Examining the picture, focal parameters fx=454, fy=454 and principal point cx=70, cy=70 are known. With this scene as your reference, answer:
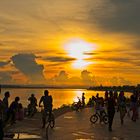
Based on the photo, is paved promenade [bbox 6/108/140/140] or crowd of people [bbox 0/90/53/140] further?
crowd of people [bbox 0/90/53/140]

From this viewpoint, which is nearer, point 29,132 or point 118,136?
point 118,136

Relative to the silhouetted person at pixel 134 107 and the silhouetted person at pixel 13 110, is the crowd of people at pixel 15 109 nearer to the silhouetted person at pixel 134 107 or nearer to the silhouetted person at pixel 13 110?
the silhouetted person at pixel 13 110

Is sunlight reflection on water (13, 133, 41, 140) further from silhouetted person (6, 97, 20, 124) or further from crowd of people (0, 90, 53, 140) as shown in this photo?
silhouetted person (6, 97, 20, 124)

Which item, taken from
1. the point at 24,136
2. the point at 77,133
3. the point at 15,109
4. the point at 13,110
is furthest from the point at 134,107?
the point at 24,136

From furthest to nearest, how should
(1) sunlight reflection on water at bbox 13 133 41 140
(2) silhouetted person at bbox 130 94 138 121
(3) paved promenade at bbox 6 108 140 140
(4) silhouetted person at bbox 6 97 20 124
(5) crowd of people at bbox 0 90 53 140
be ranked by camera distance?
(2) silhouetted person at bbox 130 94 138 121 < (4) silhouetted person at bbox 6 97 20 124 < (5) crowd of people at bbox 0 90 53 140 < (3) paved promenade at bbox 6 108 140 140 < (1) sunlight reflection on water at bbox 13 133 41 140

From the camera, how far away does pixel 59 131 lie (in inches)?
844

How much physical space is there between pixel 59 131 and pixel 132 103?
8585mm

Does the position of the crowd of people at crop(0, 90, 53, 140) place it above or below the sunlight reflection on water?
above

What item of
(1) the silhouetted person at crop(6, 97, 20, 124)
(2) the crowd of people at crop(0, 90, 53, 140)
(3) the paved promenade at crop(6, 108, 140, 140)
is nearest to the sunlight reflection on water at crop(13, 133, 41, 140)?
(3) the paved promenade at crop(6, 108, 140, 140)

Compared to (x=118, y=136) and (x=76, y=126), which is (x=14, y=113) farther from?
(x=118, y=136)

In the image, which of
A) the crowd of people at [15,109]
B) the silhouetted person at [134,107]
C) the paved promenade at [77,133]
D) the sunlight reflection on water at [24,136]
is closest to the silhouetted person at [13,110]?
the crowd of people at [15,109]

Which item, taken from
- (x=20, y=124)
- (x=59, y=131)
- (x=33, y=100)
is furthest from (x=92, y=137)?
(x=33, y=100)

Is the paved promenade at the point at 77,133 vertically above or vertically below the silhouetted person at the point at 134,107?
below

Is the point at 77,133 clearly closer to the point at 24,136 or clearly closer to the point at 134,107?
the point at 24,136
